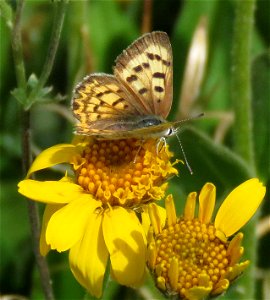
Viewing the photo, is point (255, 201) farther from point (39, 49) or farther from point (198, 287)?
point (39, 49)

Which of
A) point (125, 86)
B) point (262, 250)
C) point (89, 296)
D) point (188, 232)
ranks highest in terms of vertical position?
point (125, 86)

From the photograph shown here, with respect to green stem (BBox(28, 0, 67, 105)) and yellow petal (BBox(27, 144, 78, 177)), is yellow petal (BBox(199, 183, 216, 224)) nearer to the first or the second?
yellow petal (BBox(27, 144, 78, 177))

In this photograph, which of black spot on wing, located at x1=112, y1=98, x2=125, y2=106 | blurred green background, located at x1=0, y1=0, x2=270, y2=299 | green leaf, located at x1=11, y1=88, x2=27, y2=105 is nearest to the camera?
green leaf, located at x1=11, y1=88, x2=27, y2=105

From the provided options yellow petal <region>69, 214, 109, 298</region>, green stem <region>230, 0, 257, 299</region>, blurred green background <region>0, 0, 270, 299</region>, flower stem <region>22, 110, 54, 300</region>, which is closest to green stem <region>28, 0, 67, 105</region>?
flower stem <region>22, 110, 54, 300</region>

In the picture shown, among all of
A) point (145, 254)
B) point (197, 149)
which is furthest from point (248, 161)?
point (145, 254)

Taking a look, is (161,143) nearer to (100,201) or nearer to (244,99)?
(100,201)
